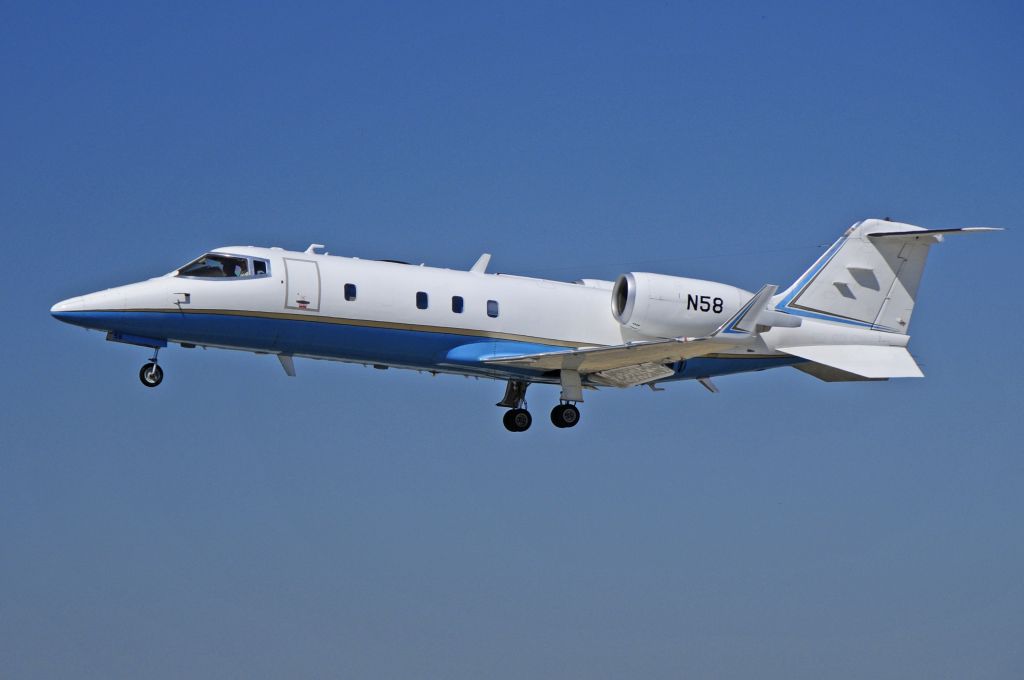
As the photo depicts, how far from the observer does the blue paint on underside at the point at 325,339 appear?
29.1 meters

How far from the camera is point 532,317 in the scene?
32.4 metres

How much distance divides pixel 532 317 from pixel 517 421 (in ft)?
8.76

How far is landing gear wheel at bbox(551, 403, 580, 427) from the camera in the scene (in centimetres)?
3347

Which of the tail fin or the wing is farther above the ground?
the tail fin

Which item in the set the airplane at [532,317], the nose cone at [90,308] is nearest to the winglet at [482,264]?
the airplane at [532,317]

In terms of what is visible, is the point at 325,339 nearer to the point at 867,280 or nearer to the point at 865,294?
the point at 865,294

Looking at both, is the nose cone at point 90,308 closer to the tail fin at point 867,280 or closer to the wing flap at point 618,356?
the wing flap at point 618,356

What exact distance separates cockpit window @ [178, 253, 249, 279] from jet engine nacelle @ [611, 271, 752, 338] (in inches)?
312

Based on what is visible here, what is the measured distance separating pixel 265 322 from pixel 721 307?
993cm

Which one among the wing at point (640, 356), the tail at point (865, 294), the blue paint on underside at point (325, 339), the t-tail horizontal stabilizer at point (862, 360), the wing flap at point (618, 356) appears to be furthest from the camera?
the tail at point (865, 294)

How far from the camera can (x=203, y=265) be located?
29844 millimetres

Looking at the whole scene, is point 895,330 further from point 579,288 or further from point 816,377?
point 579,288

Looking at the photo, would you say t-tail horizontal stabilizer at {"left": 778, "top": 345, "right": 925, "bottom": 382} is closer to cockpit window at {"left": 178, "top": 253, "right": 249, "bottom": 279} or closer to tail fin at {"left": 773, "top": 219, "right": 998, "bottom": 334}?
tail fin at {"left": 773, "top": 219, "right": 998, "bottom": 334}

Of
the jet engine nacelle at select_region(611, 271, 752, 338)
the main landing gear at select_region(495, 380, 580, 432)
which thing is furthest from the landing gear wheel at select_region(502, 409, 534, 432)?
the jet engine nacelle at select_region(611, 271, 752, 338)
